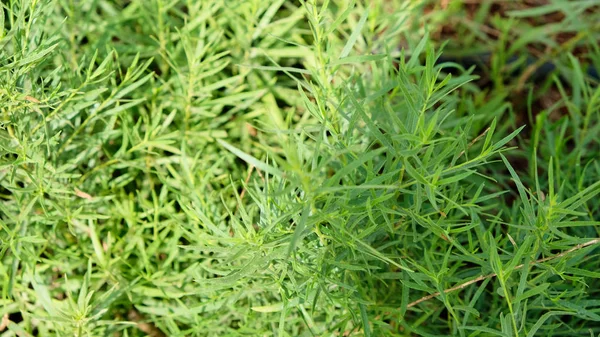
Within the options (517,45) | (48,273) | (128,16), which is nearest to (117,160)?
(48,273)

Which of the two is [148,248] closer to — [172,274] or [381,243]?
[172,274]

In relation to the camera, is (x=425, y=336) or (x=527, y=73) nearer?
(x=425, y=336)

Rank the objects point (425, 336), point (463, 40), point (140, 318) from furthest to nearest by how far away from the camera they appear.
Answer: point (463, 40) → point (140, 318) → point (425, 336)

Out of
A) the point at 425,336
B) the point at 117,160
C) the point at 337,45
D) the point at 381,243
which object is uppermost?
the point at 117,160

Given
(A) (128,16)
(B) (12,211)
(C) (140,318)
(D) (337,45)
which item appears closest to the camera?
(B) (12,211)

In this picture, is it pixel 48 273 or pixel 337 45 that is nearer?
pixel 48 273

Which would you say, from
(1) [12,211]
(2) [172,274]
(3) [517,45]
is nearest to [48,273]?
(1) [12,211]

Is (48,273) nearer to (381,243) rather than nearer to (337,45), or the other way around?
(381,243)

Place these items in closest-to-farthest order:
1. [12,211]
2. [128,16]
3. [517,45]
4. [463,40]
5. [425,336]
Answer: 1. [425,336]
2. [12,211]
3. [128,16]
4. [517,45]
5. [463,40]

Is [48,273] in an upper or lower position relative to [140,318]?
upper
